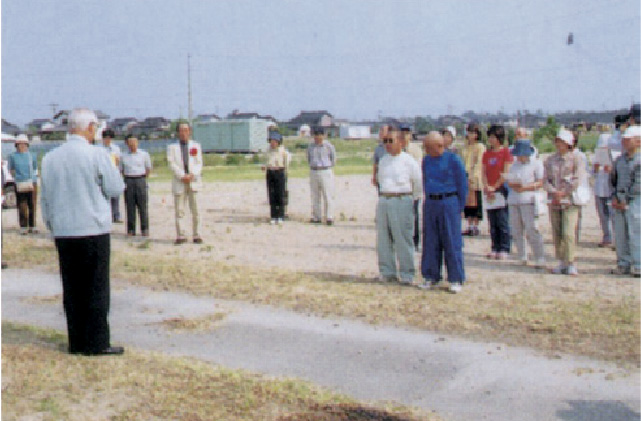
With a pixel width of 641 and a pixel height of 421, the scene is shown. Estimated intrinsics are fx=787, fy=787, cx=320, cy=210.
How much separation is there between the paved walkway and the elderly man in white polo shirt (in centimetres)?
198

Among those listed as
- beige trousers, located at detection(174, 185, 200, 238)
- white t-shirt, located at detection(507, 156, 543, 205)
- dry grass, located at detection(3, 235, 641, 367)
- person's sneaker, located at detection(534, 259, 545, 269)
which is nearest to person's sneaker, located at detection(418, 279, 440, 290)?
dry grass, located at detection(3, 235, 641, 367)

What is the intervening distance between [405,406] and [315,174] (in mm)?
11458

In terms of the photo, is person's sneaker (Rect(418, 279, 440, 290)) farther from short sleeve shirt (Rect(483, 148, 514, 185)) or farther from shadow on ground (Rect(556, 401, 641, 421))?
shadow on ground (Rect(556, 401, 641, 421))

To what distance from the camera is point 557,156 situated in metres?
10.3

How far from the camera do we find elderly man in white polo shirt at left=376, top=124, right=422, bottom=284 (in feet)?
31.7

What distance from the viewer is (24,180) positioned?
51.3ft

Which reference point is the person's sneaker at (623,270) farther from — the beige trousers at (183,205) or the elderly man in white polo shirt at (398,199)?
the beige trousers at (183,205)

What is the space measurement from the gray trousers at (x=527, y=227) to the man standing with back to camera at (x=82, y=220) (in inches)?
243

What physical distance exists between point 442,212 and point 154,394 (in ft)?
15.5

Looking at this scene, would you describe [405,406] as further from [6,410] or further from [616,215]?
[616,215]

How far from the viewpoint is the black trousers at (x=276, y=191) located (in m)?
16.8

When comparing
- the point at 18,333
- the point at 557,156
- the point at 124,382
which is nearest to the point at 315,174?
the point at 557,156

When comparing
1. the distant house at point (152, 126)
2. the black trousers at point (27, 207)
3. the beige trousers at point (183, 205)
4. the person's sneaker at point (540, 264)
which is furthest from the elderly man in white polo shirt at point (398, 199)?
the distant house at point (152, 126)

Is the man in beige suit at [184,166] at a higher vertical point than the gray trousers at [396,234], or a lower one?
higher
